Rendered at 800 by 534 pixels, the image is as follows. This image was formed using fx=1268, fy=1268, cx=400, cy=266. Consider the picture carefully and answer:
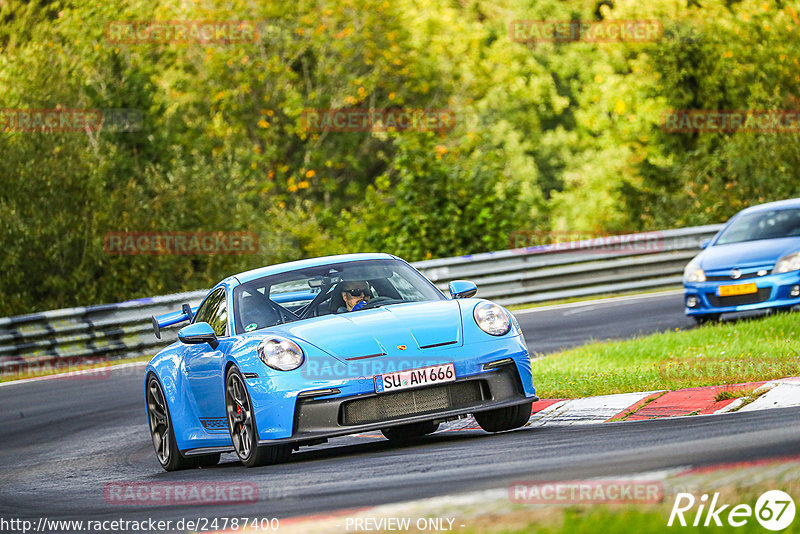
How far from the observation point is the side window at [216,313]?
9.20m

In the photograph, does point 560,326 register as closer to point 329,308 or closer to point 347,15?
point 329,308

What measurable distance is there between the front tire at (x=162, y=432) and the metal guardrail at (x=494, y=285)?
9.37 m

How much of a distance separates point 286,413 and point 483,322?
1456mm

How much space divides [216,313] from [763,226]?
9214 millimetres

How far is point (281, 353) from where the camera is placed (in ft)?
26.3

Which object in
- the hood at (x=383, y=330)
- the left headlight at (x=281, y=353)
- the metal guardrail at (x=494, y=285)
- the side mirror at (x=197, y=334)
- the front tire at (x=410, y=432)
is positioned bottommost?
the metal guardrail at (x=494, y=285)

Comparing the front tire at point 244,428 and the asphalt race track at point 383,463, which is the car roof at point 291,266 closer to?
the front tire at point 244,428

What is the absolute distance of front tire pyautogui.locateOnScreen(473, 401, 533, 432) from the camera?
8547mm

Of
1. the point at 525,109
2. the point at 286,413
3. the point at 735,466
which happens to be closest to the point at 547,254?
the point at 286,413

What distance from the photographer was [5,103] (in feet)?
77.6

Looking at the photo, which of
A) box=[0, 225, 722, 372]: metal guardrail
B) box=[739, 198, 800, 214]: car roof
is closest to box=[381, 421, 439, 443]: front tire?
box=[739, 198, 800, 214]: car roof
